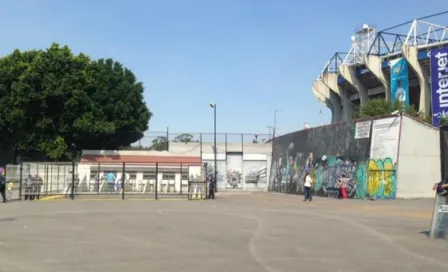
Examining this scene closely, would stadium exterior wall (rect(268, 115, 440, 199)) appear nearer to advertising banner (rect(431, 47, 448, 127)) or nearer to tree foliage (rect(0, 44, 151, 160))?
advertising banner (rect(431, 47, 448, 127))

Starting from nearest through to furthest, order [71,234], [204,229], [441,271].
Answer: [441,271] < [71,234] < [204,229]

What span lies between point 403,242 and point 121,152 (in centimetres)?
3992

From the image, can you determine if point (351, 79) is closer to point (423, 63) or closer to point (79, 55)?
point (423, 63)

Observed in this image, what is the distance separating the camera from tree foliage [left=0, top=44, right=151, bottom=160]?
44156 millimetres

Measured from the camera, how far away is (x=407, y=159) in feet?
98.6

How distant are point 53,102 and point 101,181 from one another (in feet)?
45.1

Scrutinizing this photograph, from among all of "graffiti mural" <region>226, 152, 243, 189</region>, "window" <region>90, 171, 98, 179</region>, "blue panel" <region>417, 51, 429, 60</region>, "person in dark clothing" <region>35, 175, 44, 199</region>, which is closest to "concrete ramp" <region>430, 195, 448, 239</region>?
"person in dark clothing" <region>35, 175, 44, 199</region>

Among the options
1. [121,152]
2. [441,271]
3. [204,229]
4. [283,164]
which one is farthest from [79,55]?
[441,271]

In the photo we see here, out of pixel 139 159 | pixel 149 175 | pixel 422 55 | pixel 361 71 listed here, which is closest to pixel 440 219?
pixel 149 175

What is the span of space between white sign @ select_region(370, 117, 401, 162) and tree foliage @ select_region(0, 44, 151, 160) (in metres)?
24.7

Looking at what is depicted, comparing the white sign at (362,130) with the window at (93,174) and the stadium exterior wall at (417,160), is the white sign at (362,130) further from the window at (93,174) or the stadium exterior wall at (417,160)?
the window at (93,174)

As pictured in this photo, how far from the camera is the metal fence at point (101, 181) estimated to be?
31141 mm

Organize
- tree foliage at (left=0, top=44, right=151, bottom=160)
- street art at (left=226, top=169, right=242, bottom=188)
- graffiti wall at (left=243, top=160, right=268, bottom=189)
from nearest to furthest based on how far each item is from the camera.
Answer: tree foliage at (left=0, top=44, right=151, bottom=160) < street art at (left=226, top=169, right=242, bottom=188) < graffiti wall at (left=243, top=160, right=268, bottom=189)

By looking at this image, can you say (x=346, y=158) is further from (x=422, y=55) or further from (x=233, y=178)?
(x=233, y=178)
